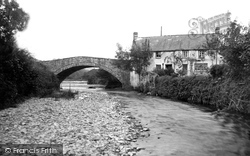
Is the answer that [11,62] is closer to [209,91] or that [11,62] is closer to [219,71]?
[209,91]

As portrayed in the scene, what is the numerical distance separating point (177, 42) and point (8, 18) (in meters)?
27.3

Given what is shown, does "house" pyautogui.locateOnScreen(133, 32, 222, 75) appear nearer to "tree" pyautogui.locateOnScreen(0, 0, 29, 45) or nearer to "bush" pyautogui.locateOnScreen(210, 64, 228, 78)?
"bush" pyautogui.locateOnScreen(210, 64, 228, 78)

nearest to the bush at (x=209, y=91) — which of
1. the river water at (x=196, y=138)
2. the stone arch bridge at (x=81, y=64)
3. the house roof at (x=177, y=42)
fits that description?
the river water at (x=196, y=138)

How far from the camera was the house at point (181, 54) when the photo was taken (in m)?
28.6

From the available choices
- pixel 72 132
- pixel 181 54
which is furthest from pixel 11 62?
pixel 181 54

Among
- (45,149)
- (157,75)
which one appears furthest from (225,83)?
(45,149)

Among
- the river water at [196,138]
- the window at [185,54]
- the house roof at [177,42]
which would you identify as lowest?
the river water at [196,138]

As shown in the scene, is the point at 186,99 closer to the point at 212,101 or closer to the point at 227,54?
the point at 212,101

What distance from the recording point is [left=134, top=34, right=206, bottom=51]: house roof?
30359 millimetres

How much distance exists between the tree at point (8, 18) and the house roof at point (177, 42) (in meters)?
25.1

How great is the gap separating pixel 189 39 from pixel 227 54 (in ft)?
69.1

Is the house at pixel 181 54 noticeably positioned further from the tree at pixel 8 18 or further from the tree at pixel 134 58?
the tree at pixel 8 18

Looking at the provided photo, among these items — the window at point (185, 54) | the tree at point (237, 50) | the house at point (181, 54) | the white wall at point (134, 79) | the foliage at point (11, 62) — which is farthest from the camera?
the white wall at point (134, 79)

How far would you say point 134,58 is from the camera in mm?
29172
